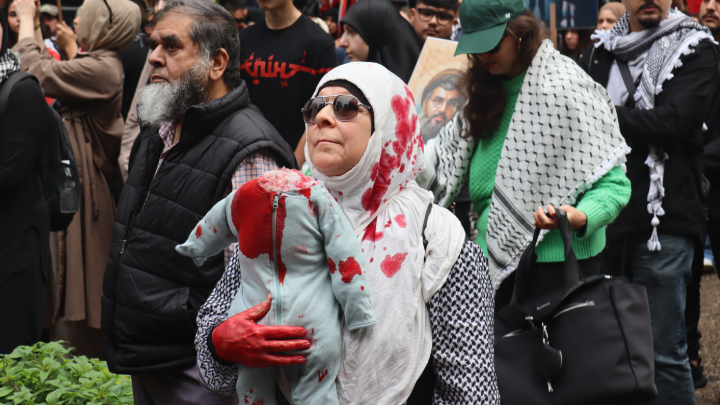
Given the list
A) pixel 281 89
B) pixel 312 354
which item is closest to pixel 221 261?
pixel 312 354

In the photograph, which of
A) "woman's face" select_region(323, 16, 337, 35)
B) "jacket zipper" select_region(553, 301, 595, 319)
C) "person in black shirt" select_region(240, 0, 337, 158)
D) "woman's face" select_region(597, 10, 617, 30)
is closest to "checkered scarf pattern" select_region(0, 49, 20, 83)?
"person in black shirt" select_region(240, 0, 337, 158)

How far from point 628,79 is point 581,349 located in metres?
2.05

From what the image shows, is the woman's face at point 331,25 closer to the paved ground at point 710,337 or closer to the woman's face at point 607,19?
the woman's face at point 607,19

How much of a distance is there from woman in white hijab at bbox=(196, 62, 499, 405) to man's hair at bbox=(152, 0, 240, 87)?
1.03 m

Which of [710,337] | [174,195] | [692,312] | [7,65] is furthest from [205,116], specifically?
[710,337]

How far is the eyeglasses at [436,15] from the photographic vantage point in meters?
4.97

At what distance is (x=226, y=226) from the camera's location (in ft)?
6.06

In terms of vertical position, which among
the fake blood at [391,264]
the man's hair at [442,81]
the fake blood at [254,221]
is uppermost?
the fake blood at [254,221]

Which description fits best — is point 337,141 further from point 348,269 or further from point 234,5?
point 234,5

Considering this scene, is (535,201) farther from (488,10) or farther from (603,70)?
(603,70)

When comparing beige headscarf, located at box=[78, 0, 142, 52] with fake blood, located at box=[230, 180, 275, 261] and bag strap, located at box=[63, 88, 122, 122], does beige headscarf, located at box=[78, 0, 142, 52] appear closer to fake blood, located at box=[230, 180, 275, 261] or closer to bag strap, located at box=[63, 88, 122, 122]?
bag strap, located at box=[63, 88, 122, 122]

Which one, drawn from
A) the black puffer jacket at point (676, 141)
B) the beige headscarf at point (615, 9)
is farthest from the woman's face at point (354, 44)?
the beige headscarf at point (615, 9)

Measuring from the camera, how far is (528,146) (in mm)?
2994

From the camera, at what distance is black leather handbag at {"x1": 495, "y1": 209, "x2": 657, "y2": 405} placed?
222cm
